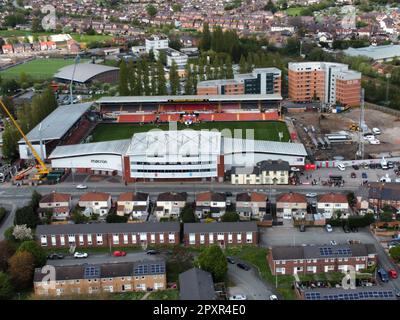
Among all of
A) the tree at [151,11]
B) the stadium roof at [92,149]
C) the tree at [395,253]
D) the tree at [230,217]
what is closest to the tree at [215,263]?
the tree at [230,217]

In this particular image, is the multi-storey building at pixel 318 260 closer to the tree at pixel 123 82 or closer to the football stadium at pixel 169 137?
the football stadium at pixel 169 137

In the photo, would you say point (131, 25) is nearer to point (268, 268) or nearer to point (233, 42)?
point (233, 42)

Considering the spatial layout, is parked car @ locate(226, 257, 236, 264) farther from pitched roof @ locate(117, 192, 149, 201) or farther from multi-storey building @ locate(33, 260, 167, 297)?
pitched roof @ locate(117, 192, 149, 201)

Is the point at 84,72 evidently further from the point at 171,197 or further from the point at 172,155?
the point at 171,197

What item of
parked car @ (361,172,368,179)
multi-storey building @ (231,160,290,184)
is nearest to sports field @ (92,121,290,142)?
parked car @ (361,172,368,179)

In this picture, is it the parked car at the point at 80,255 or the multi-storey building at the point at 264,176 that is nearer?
the parked car at the point at 80,255

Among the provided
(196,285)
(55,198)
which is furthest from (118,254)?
(55,198)

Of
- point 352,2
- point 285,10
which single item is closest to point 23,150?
→ point 285,10
